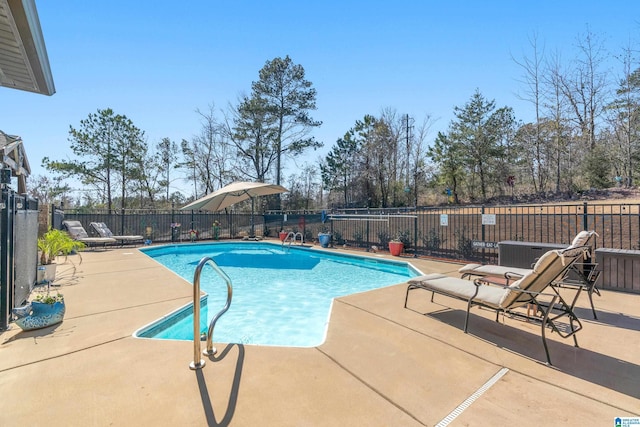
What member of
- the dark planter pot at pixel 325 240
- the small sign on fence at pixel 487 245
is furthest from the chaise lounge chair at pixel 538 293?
the dark planter pot at pixel 325 240

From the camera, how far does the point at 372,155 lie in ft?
67.5

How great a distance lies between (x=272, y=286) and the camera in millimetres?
6461

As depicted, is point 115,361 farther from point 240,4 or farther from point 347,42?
point 347,42

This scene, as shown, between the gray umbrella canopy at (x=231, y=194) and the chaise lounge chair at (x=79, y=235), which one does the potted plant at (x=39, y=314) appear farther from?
the chaise lounge chair at (x=79, y=235)

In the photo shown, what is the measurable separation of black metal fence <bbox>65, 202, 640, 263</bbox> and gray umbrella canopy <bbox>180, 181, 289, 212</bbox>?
213 cm

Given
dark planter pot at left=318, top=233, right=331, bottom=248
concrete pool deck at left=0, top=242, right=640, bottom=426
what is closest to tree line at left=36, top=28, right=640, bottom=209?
dark planter pot at left=318, top=233, right=331, bottom=248

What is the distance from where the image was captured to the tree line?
1456cm

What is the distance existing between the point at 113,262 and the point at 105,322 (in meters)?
5.01

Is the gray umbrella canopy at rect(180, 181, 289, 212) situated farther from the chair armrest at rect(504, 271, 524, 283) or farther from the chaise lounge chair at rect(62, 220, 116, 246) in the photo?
the chair armrest at rect(504, 271, 524, 283)

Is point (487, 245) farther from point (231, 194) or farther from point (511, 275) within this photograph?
point (231, 194)

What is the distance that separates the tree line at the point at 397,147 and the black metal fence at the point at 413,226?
5714 mm

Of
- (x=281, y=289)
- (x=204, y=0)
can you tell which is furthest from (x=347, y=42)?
(x=281, y=289)

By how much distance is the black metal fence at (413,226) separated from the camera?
7.97m

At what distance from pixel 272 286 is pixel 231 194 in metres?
6.39
